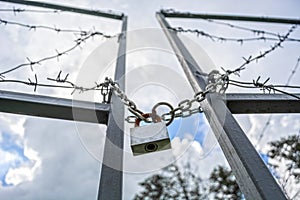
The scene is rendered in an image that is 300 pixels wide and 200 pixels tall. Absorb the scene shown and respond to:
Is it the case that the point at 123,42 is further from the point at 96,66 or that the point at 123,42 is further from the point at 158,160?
the point at 158,160

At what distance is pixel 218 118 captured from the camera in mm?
603

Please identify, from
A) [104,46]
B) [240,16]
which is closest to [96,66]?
[104,46]

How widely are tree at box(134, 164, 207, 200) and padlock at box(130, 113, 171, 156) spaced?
5.42 ft

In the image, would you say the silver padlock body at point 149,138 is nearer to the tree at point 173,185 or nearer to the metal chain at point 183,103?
the metal chain at point 183,103

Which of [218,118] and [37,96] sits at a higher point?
[37,96]

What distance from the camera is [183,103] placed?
0.65m

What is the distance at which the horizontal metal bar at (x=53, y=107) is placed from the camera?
65cm

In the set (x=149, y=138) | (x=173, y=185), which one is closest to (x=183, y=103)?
(x=149, y=138)

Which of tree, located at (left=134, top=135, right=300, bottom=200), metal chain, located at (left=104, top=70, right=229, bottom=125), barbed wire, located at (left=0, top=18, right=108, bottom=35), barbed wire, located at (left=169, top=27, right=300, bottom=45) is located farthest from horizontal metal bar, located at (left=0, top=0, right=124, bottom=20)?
tree, located at (left=134, top=135, right=300, bottom=200)

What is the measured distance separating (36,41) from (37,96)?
25.1 inches

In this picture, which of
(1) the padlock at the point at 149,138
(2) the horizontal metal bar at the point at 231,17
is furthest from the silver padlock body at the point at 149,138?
(2) the horizontal metal bar at the point at 231,17

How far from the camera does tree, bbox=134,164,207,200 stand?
2215 millimetres

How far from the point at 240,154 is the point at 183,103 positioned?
0.61 ft

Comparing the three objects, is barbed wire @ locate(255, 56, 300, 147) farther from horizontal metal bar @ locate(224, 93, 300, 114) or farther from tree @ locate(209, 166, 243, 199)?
tree @ locate(209, 166, 243, 199)
